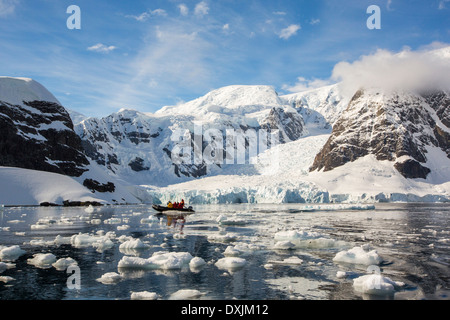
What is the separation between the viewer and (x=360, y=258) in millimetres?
15062

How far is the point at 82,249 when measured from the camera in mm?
18797

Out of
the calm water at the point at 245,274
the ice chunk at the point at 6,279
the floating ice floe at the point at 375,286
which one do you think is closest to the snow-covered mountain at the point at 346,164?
the calm water at the point at 245,274

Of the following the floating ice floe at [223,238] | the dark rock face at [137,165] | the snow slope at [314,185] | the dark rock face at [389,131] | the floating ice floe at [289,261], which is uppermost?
the dark rock face at [389,131]

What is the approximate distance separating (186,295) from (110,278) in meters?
3.51

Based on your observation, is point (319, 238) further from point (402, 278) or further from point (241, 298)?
point (241, 298)

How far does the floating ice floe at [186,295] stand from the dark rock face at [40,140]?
99.9 m

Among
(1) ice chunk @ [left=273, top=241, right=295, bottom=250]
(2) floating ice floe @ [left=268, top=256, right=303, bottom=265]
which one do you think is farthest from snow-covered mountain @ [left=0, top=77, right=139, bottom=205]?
(2) floating ice floe @ [left=268, top=256, right=303, bottom=265]

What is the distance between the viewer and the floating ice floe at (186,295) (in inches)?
398

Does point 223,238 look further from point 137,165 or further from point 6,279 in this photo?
point 137,165

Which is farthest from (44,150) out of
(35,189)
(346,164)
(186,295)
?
(346,164)

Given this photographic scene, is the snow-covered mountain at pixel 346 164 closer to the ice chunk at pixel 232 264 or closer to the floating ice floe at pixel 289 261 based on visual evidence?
the floating ice floe at pixel 289 261

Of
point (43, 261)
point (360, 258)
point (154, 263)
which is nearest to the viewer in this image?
point (154, 263)

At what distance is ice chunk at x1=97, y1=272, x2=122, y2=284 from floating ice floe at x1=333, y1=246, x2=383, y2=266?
924 cm

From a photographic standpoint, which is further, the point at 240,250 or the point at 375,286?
the point at 240,250
